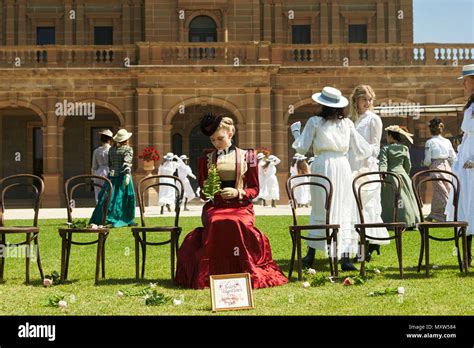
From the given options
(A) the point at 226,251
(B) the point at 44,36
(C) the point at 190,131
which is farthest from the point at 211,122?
(B) the point at 44,36

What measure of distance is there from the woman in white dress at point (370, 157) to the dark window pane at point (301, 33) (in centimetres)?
2297

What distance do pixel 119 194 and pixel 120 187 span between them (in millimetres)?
136

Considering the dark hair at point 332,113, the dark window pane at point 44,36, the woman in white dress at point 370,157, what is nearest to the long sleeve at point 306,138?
the dark hair at point 332,113

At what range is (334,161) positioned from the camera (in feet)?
29.3

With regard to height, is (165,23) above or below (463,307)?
above

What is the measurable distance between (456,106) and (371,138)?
1656 cm

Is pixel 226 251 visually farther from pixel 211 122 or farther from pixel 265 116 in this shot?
pixel 265 116

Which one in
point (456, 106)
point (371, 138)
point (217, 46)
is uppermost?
point (217, 46)

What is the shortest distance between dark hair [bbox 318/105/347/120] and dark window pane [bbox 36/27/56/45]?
978 inches

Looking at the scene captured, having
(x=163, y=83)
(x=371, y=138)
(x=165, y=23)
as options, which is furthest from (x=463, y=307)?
(x=165, y=23)

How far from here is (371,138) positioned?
31.9 ft

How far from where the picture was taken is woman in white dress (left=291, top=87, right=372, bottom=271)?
8.86 meters
